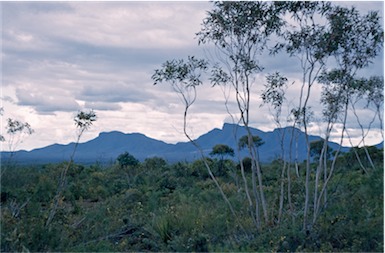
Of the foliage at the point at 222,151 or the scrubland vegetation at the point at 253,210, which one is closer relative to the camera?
the scrubland vegetation at the point at 253,210

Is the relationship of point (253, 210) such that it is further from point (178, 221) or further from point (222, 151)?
point (222, 151)

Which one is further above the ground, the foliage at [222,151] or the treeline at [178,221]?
the foliage at [222,151]

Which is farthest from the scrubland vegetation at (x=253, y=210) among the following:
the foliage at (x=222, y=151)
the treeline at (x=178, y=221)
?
the foliage at (x=222, y=151)

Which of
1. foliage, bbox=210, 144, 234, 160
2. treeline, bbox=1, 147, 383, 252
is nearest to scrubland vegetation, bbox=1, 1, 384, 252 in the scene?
treeline, bbox=1, 147, 383, 252

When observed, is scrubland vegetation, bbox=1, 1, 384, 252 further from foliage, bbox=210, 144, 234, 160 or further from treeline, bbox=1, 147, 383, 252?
foliage, bbox=210, 144, 234, 160

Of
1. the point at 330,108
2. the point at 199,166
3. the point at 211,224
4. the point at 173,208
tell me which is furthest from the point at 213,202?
the point at 199,166

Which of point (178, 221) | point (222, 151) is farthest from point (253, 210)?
point (222, 151)

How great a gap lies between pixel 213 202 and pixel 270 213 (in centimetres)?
204

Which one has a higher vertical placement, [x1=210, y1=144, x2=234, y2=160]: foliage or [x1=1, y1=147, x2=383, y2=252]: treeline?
[x1=210, y1=144, x2=234, y2=160]: foliage

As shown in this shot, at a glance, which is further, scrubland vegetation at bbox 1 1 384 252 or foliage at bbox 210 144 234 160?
foliage at bbox 210 144 234 160

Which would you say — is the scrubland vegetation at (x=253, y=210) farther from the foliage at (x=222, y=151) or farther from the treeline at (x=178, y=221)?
the foliage at (x=222, y=151)

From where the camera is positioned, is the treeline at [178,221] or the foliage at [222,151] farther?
the foliage at [222,151]

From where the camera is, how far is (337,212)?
34.8 feet

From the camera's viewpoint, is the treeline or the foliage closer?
the treeline
